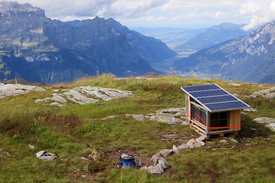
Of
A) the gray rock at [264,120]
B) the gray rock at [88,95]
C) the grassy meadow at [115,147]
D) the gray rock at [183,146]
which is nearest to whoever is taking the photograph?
the grassy meadow at [115,147]

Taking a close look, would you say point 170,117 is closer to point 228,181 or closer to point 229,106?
point 229,106

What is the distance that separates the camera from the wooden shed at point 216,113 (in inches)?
399

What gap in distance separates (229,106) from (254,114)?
5.00m

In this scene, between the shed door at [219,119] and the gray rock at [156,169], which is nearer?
the gray rock at [156,169]

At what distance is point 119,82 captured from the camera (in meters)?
25.8

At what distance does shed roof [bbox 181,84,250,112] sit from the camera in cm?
1003

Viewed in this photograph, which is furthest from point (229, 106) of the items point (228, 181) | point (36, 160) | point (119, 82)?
Result: point (119, 82)

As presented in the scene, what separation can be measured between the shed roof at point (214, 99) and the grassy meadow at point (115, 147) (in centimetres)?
153

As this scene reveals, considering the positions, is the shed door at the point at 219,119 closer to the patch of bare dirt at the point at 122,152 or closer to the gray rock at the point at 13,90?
the patch of bare dirt at the point at 122,152

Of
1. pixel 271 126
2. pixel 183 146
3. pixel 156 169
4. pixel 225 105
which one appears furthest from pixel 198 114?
pixel 156 169

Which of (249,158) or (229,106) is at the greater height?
(229,106)

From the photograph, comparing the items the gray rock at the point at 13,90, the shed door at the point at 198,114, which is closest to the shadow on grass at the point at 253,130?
the shed door at the point at 198,114

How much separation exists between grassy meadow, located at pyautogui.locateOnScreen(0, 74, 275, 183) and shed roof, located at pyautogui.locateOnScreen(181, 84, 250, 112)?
153cm

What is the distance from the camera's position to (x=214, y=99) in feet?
35.7
